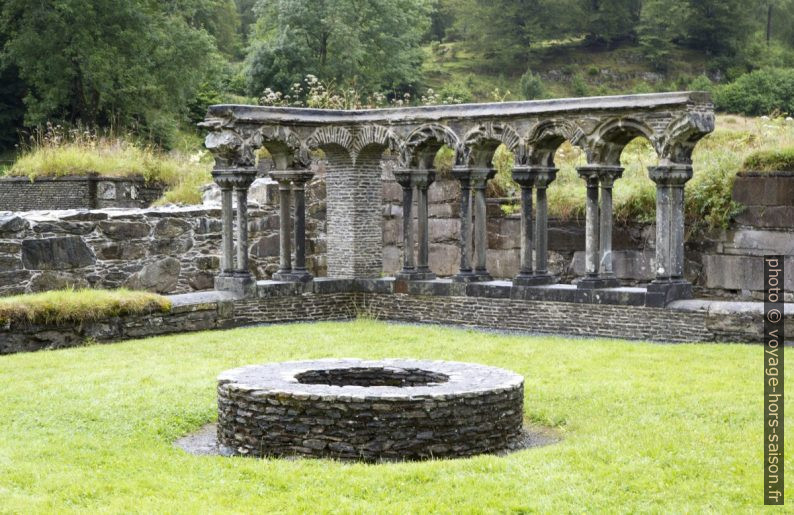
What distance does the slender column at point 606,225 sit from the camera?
1538cm

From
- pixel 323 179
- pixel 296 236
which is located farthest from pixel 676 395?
pixel 323 179

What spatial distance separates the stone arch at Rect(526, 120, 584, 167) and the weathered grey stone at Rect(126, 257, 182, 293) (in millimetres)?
5041

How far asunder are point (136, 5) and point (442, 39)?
26.7 meters

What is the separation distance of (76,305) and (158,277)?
277 cm

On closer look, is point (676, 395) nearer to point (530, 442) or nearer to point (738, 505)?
point (530, 442)

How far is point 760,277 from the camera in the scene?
54.6 feet

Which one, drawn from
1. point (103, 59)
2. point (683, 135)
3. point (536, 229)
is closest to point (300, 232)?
point (536, 229)

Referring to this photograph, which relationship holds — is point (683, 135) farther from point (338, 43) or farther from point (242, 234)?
point (338, 43)

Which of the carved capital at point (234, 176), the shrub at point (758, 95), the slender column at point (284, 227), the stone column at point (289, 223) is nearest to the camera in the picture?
the carved capital at point (234, 176)

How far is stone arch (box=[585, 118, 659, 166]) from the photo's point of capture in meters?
14.7

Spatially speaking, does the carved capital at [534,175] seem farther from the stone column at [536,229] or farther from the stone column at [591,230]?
the stone column at [591,230]

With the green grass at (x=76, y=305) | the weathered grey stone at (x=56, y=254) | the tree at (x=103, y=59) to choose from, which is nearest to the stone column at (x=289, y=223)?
the green grass at (x=76, y=305)

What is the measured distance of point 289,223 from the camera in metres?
17.4

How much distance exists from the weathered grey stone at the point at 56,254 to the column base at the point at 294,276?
2.73 metres
